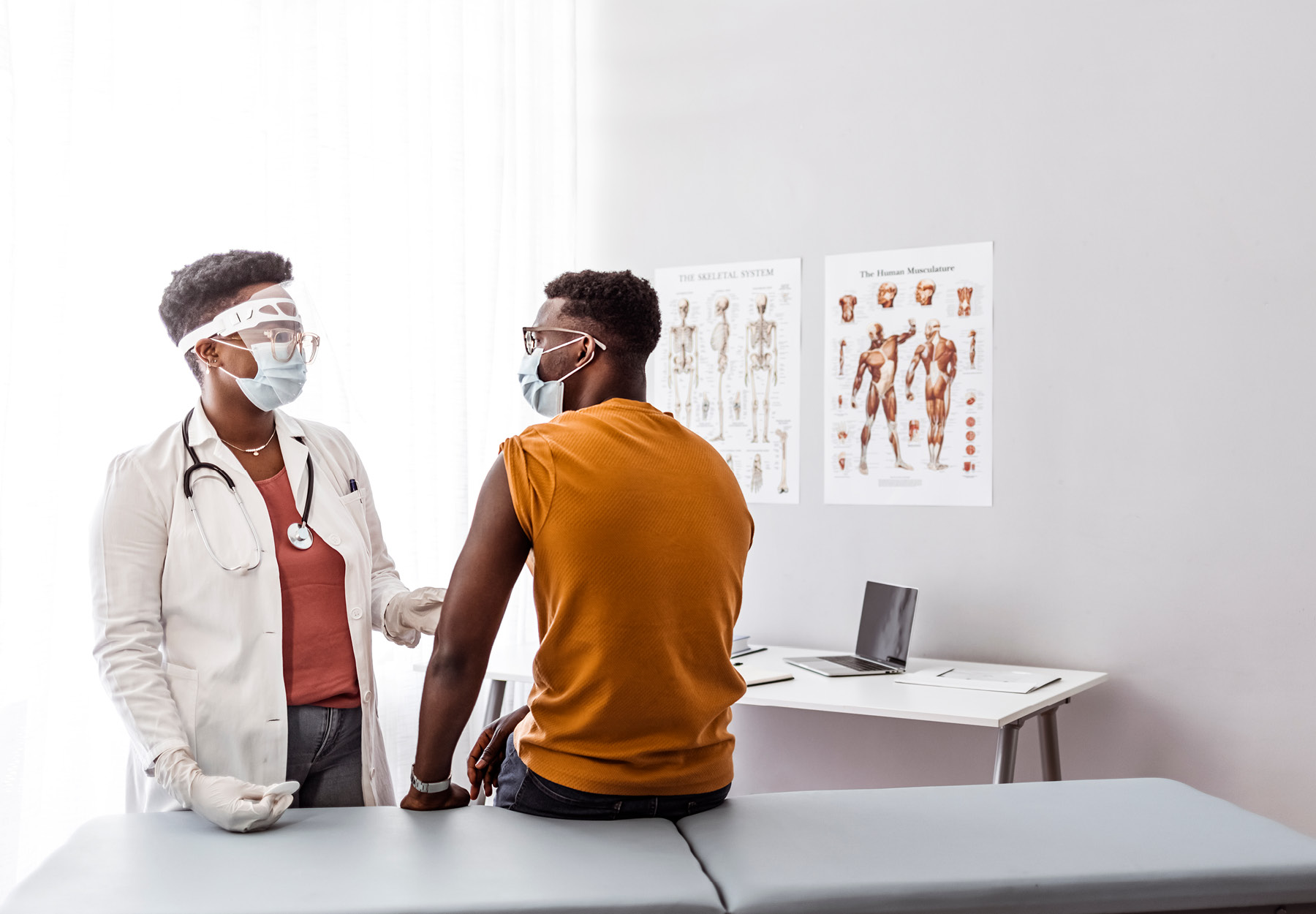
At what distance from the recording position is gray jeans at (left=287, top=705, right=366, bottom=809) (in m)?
1.54

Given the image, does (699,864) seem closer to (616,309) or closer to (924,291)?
(616,309)

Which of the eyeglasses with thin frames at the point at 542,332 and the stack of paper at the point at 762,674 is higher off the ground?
the eyeglasses with thin frames at the point at 542,332

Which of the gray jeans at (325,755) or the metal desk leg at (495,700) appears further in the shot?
the metal desk leg at (495,700)

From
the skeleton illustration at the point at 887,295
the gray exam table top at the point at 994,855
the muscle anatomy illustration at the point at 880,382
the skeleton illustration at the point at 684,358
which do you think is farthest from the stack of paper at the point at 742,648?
the gray exam table top at the point at 994,855

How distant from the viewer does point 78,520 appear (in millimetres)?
1981

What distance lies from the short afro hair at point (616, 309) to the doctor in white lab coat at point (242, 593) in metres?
0.47

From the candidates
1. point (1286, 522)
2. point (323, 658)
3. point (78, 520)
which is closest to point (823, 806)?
point (323, 658)

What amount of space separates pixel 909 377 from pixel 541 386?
1671 millimetres

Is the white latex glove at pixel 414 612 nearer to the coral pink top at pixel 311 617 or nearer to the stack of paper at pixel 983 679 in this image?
the coral pink top at pixel 311 617

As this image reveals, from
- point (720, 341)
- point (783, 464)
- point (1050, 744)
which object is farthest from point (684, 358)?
point (1050, 744)

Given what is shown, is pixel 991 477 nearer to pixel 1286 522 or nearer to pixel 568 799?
pixel 1286 522

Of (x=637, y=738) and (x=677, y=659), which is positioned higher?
(x=677, y=659)

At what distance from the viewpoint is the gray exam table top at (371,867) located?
1212 millimetres

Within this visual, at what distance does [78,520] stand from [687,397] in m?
1.87
